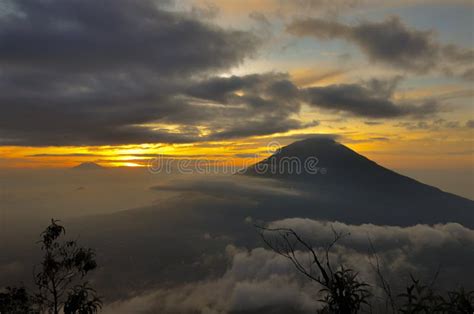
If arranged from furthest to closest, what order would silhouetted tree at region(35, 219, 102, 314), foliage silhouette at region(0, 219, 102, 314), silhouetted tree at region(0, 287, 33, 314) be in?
silhouetted tree at region(0, 287, 33, 314) < foliage silhouette at region(0, 219, 102, 314) < silhouetted tree at region(35, 219, 102, 314)

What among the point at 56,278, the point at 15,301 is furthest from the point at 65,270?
the point at 15,301

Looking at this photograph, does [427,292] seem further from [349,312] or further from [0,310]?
[0,310]

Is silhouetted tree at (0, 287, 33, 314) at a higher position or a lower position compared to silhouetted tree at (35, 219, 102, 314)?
lower

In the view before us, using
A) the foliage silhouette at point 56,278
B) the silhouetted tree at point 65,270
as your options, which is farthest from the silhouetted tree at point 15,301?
the silhouetted tree at point 65,270

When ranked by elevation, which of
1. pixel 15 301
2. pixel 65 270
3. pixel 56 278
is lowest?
pixel 15 301

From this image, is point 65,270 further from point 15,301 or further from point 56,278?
point 15,301

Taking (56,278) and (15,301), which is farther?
(15,301)

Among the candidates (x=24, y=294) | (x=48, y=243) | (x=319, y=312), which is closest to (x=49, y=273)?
(x=48, y=243)

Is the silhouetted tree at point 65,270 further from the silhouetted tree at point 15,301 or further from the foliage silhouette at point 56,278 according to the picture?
the silhouetted tree at point 15,301

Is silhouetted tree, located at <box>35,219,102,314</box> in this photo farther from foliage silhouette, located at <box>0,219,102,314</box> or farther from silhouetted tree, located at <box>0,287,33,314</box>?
silhouetted tree, located at <box>0,287,33,314</box>

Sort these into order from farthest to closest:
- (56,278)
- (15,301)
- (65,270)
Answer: (65,270)
(15,301)
(56,278)

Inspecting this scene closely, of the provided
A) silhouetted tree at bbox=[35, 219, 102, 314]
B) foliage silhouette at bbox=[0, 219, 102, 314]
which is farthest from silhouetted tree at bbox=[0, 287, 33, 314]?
silhouetted tree at bbox=[35, 219, 102, 314]
